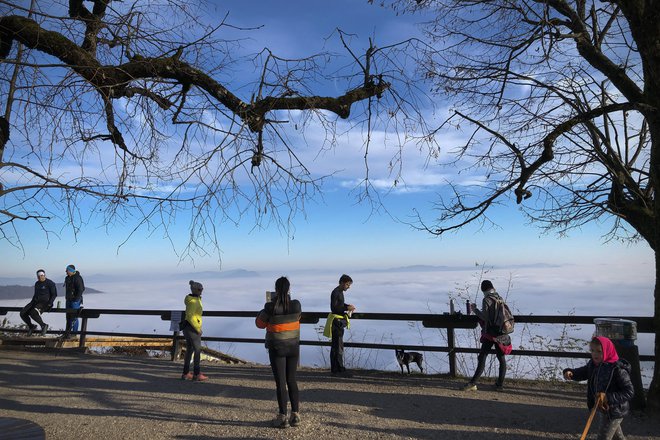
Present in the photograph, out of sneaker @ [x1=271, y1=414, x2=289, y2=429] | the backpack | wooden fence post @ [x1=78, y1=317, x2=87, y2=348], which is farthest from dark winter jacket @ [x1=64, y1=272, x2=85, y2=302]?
the backpack

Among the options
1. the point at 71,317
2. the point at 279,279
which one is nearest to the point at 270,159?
the point at 279,279

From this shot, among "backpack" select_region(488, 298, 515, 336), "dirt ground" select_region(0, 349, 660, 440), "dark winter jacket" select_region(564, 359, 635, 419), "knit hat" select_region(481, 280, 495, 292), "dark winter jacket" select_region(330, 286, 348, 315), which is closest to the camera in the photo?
"dark winter jacket" select_region(564, 359, 635, 419)

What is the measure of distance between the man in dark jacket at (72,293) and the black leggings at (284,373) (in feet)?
31.8

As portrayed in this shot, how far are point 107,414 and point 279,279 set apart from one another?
10.2ft

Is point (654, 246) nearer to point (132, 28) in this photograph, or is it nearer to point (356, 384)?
point (356, 384)

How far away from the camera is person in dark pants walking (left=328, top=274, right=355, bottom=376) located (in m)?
9.27

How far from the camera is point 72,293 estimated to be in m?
13.7

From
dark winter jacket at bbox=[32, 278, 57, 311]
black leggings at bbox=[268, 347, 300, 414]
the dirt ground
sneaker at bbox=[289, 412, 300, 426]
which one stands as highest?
dark winter jacket at bbox=[32, 278, 57, 311]

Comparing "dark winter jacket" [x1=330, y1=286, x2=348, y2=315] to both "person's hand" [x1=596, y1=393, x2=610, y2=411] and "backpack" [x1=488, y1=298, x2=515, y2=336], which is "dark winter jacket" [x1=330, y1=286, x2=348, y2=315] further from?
"person's hand" [x1=596, y1=393, x2=610, y2=411]

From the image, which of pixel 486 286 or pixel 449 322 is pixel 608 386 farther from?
pixel 449 322

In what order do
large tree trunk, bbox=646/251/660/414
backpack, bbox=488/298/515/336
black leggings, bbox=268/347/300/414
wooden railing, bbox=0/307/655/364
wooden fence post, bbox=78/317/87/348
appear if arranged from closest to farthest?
1. black leggings, bbox=268/347/300/414
2. large tree trunk, bbox=646/251/660/414
3. backpack, bbox=488/298/515/336
4. wooden railing, bbox=0/307/655/364
5. wooden fence post, bbox=78/317/87/348

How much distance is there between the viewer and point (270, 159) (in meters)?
4.61

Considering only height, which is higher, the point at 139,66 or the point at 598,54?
the point at 598,54

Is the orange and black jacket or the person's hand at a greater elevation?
the orange and black jacket
